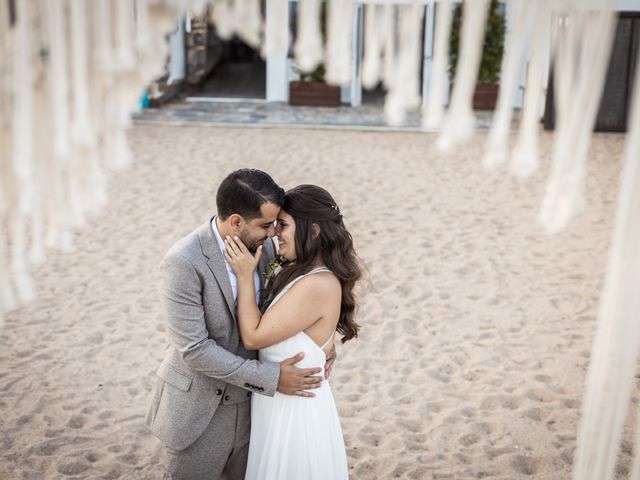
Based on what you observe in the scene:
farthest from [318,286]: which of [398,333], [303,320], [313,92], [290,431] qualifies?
[313,92]

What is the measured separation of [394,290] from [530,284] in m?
1.29

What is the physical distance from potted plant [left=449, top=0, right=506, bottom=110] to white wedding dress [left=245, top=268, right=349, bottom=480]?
13.1 meters

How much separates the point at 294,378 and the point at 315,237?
1.88 feet

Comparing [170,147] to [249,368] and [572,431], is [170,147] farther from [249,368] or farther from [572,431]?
[249,368]

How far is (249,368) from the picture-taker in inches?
113

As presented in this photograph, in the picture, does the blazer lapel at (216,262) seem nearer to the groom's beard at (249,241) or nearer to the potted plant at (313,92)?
the groom's beard at (249,241)

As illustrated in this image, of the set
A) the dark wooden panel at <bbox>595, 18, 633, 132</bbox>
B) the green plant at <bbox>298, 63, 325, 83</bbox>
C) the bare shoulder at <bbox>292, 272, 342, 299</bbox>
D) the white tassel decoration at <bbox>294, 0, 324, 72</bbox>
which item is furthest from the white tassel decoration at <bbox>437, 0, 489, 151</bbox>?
the green plant at <bbox>298, 63, 325, 83</bbox>

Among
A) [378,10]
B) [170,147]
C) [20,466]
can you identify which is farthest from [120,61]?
[170,147]

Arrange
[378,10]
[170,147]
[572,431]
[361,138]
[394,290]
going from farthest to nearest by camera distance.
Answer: [361,138], [170,147], [394,290], [572,431], [378,10]

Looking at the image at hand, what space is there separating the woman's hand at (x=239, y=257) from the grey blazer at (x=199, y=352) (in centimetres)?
7

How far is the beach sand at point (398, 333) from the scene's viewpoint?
4469 millimetres

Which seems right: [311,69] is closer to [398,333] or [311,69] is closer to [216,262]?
[216,262]

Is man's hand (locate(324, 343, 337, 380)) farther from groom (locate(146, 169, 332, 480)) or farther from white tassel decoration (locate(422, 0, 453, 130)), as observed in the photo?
white tassel decoration (locate(422, 0, 453, 130))

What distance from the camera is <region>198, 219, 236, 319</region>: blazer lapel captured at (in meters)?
2.87
